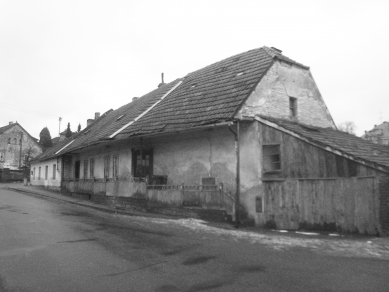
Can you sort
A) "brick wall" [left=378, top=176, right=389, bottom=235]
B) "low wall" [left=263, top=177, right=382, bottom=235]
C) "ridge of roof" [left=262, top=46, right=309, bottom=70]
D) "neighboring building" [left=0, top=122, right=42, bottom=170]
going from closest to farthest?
"brick wall" [left=378, top=176, right=389, bottom=235], "low wall" [left=263, top=177, right=382, bottom=235], "ridge of roof" [left=262, top=46, right=309, bottom=70], "neighboring building" [left=0, top=122, right=42, bottom=170]

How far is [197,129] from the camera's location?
11969mm

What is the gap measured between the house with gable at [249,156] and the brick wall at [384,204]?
0.08 feet

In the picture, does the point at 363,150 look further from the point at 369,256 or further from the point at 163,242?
the point at 163,242

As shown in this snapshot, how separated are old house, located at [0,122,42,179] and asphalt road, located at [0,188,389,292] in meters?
60.5

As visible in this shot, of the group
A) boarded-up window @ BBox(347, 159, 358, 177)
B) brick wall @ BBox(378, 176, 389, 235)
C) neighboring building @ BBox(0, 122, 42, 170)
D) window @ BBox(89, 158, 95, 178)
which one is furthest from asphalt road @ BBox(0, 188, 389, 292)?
neighboring building @ BBox(0, 122, 42, 170)

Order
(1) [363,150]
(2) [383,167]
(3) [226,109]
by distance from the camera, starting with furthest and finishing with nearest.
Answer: (3) [226,109] → (1) [363,150] → (2) [383,167]

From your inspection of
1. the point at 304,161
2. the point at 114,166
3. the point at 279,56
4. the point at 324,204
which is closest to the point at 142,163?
the point at 114,166

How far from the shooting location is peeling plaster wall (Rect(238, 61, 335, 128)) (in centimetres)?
1188

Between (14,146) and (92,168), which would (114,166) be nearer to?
(92,168)

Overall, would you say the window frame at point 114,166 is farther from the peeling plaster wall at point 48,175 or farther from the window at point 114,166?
the peeling plaster wall at point 48,175

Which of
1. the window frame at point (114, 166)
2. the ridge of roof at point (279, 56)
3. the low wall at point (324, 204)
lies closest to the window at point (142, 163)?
the window frame at point (114, 166)

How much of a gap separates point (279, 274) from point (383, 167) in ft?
15.5

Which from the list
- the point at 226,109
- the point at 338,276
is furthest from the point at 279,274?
the point at 226,109

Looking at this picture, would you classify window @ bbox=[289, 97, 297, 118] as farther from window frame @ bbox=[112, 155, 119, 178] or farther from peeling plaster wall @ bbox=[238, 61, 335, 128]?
window frame @ bbox=[112, 155, 119, 178]
